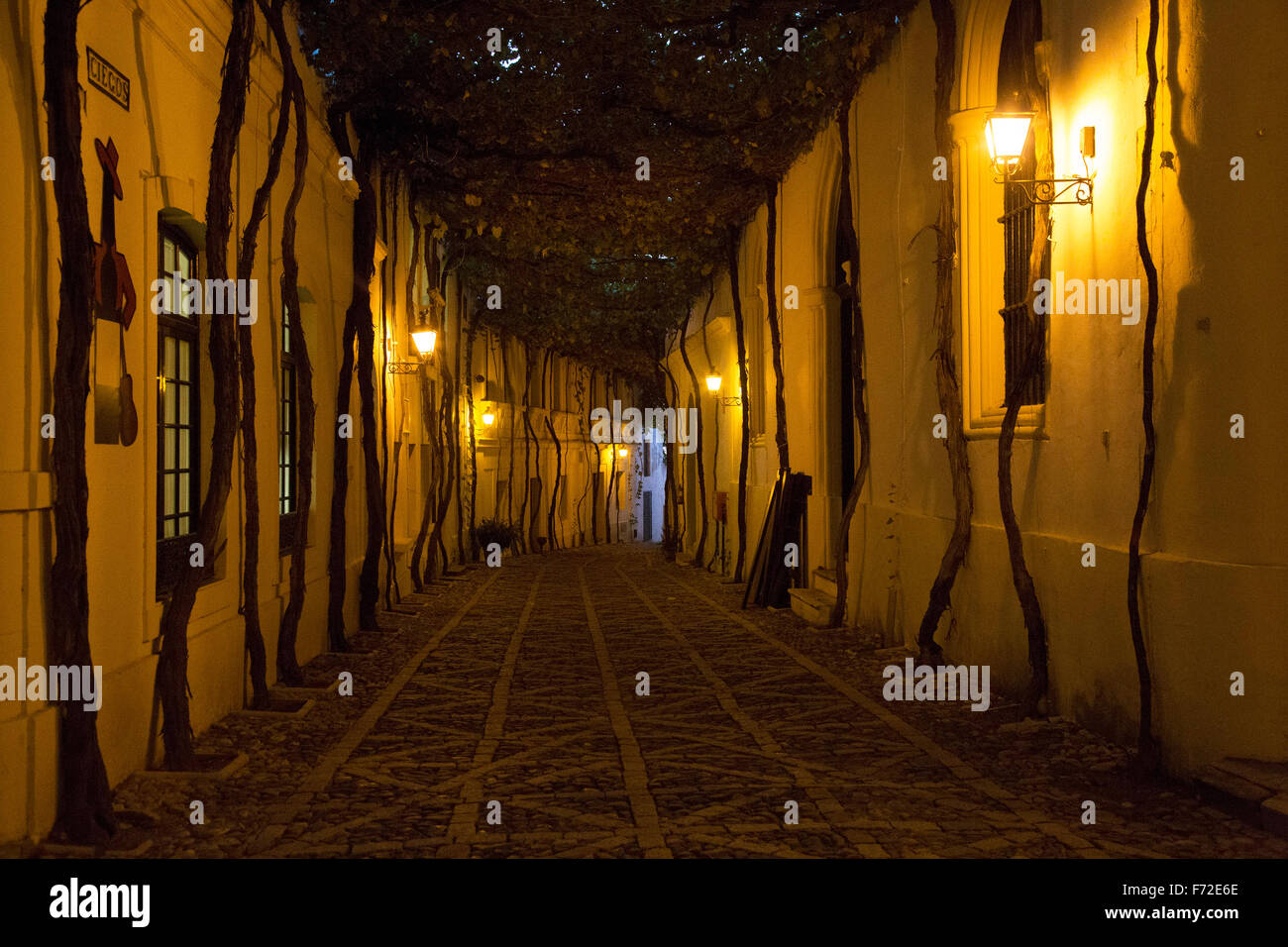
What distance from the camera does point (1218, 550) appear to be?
207 inches

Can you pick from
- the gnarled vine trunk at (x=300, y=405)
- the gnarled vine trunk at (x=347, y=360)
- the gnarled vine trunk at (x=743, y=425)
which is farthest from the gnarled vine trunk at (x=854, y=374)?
the gnarled vine trunk at (x=743, y=425)

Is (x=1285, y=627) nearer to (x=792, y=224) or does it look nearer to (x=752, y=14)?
(x=752, y=14)

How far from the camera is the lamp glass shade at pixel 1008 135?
21.3ft

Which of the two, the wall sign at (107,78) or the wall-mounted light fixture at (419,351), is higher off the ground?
the wall sign at (107,78)

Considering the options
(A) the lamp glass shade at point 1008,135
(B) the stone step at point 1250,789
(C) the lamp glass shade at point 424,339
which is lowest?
(B) the stone step at point 1250,789

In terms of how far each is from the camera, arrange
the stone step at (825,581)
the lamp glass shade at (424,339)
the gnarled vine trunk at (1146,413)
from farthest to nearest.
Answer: the lamp glass shade at (424,339)
the stone step at (825,581)
the gnarled vine trunk at (1146,413)

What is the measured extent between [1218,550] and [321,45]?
8.34 meters

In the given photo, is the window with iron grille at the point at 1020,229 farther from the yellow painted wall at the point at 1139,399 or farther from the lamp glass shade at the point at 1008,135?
the lamp glass shade at the point at 1008,135

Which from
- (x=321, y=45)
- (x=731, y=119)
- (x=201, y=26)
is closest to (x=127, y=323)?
(x=201, y=26)

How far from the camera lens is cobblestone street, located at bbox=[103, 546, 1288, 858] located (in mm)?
4648

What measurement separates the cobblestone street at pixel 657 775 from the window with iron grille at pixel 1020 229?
2.24 m

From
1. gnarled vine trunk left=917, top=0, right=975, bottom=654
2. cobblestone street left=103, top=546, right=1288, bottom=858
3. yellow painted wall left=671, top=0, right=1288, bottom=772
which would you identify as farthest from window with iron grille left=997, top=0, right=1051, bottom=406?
cobblestone street left=103, top=546, right=1288, bottom=858

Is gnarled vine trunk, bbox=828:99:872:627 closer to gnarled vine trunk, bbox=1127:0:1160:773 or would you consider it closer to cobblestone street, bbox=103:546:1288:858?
cobblestone street, bbox=103:546:1288:858

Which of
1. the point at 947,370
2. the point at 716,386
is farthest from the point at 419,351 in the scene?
the point at 947,370
